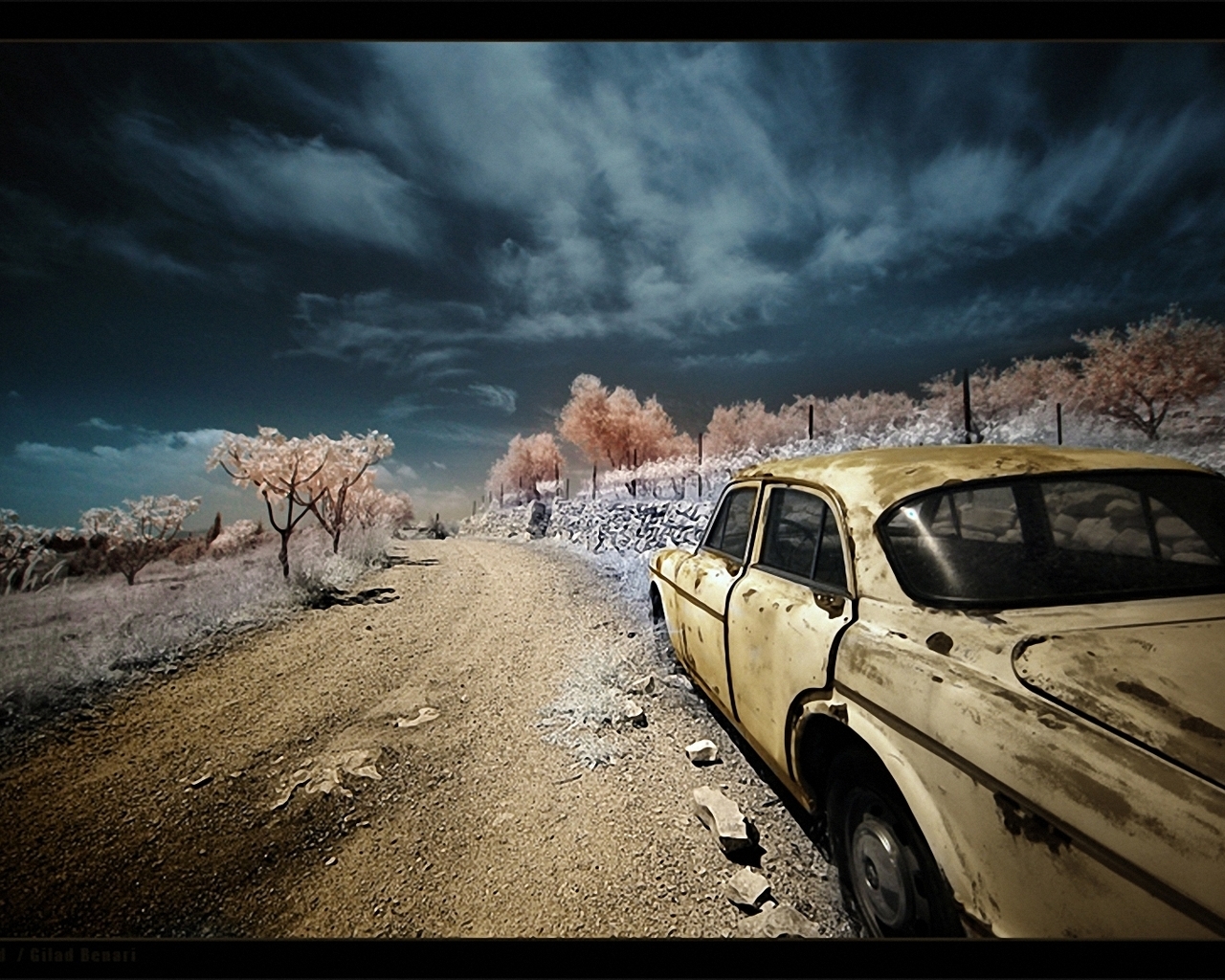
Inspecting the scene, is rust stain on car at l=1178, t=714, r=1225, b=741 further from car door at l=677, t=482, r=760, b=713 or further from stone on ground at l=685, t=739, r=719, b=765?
stone on ground at l=685, t=739, r=719, b=765

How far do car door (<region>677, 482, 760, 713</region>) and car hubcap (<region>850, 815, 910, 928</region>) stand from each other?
0.95 m

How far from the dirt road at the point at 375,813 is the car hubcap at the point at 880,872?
14.3 inches

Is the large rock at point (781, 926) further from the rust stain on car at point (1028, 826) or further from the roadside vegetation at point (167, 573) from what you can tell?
the roadside vegetation at point (167, 573)

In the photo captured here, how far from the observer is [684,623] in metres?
3.18

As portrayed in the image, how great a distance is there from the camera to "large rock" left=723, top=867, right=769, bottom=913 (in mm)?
1696

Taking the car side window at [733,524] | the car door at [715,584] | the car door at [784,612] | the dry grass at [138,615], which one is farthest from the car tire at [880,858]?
the dry grass at [138,615]

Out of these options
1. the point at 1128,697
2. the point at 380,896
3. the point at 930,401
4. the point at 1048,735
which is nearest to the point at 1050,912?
the point at 1048,735

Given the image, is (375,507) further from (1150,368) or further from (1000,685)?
(1150,368)

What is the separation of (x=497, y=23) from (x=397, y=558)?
30.5ft

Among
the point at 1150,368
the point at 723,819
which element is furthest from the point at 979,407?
the point at 723,819

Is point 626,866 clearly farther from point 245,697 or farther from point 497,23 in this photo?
point 497,23

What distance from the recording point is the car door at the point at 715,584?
256 cm

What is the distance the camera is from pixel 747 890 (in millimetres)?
1725

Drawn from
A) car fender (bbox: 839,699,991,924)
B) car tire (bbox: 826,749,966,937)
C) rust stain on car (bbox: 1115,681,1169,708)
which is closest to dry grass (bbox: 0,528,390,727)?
car tire (bbox: 826,749,966,937)
